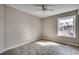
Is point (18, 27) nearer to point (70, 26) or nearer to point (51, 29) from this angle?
point (51, 29)

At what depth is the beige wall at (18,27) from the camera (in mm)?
2155

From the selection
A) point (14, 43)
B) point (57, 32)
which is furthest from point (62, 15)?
point (14, 43)

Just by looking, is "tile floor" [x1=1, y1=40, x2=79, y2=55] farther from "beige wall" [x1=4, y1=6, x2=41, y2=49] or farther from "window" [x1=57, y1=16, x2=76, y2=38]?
"window" [x1=57, y1=16, x2=76, y2=38]

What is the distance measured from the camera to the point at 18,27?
2.64 meters

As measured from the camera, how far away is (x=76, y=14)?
8.61 feet

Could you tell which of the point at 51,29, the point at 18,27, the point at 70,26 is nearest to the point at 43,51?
the point at 18,27

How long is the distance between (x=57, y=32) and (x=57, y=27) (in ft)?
0.83

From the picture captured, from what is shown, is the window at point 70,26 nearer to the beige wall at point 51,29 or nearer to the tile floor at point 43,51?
the beige wall at point 51,29

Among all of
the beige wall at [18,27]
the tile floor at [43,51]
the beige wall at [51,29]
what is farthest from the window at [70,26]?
the beige wall at [18,27]

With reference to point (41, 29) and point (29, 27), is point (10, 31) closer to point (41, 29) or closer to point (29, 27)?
point (29, 27)

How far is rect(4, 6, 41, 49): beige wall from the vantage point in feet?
7.07
